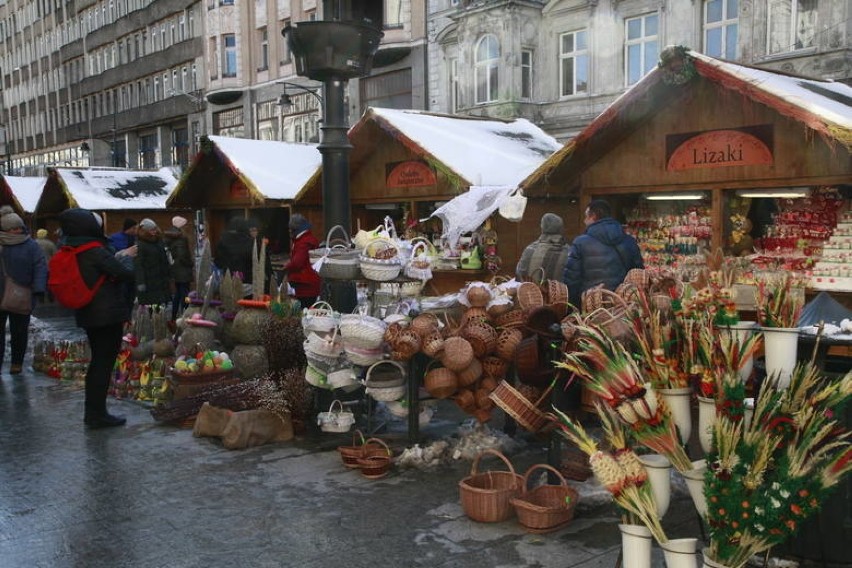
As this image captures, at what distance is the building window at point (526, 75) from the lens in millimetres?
22484

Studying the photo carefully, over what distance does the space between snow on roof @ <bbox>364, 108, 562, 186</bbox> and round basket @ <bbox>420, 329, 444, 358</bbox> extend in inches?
203

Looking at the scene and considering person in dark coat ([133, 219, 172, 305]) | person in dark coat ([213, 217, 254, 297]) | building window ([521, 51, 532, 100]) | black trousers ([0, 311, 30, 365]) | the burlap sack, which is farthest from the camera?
building window ([521, 51, 532, 100])

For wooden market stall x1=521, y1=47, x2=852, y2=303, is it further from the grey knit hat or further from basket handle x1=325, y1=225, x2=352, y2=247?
basket handle x1=325, y1=225, x2=352, y2=247

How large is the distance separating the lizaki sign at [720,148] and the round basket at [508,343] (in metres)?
4.01

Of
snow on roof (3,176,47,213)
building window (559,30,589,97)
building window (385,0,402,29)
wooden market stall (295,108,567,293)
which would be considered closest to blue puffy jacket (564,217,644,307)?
wooden market stall (295,108,567,293)

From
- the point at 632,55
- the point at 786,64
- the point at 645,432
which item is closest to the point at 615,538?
the point at 645,432

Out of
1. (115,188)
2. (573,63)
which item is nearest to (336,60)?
(115,188)

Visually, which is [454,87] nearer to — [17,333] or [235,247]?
[235,247]

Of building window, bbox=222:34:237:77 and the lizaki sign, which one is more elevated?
building window, bbox=222:34:237:77

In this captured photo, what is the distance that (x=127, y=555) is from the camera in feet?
13.8

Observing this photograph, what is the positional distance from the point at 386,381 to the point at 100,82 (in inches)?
2016

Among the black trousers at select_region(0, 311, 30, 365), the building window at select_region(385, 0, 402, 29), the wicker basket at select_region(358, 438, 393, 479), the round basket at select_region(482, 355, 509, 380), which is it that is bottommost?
the wicker basket at select_region(358, 438, 393, 479)

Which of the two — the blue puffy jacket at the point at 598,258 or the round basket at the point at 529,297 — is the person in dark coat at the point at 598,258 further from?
the round basket at the point at 529,297

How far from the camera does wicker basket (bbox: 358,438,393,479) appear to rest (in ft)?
17.5
